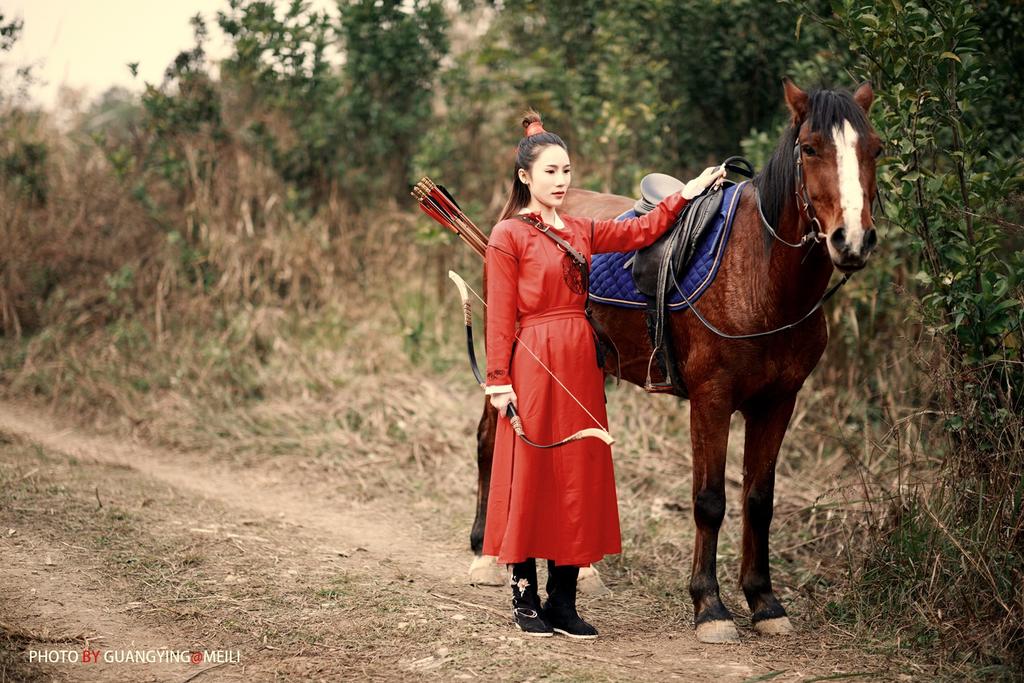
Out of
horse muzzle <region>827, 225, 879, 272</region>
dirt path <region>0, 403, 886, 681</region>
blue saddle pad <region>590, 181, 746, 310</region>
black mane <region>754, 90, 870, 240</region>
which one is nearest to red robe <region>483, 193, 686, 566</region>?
dirt path <region>0, 403, 886, 681</region>

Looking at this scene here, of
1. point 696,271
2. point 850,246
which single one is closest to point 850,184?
point 850,246

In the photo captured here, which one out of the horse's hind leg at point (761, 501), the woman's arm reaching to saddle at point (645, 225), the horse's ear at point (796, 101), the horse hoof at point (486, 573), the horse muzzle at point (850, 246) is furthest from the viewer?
the horse hoof at point (486, 573)

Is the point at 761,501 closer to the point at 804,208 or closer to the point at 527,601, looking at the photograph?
the point at 527,601

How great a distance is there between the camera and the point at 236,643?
3814 millimetres

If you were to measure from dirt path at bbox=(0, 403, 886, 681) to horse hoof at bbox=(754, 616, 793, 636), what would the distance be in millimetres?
54

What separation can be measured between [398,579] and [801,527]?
7.51ft

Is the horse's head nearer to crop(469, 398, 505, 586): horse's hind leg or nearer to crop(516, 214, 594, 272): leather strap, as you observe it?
crop(516, 214, 594, 272): leather strap

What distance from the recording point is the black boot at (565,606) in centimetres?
392

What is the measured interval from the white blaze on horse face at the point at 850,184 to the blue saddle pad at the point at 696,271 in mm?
694

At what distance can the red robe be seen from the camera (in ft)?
12.2

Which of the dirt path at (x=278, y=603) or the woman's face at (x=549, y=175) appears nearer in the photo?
the dirt path at (x=278, y=603)

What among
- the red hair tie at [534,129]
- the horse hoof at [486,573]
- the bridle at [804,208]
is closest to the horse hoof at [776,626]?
the horse hoof at [486,573]

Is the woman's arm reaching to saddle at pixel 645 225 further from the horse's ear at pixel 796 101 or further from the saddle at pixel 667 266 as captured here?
the horse's ear at pixel 796 101

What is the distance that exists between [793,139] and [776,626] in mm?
1996
